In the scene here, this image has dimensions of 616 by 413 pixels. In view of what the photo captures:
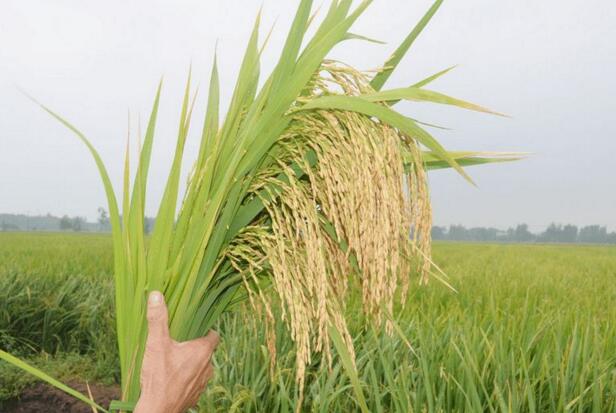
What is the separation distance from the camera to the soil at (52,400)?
4.30 metres

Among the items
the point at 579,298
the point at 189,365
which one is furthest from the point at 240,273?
the point at 579,298

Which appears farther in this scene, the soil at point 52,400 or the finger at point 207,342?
the soil at point 52,400

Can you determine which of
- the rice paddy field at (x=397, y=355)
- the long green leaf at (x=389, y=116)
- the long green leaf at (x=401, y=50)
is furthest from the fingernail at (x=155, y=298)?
the long green leaf at (x=401, y=50)

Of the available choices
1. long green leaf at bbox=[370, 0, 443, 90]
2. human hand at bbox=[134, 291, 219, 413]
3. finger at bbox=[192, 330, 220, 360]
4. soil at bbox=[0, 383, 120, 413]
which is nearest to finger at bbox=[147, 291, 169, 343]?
human hand at bbox=[134, 291, 219, 413]

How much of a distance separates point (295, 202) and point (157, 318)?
2.01 feet

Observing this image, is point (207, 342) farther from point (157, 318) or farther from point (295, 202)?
point (295, 202)

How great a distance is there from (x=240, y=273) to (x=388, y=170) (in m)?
0.61

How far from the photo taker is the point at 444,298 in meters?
5.73

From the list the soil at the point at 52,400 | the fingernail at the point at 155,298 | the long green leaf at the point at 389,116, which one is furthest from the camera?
the soil at the point at 52,400

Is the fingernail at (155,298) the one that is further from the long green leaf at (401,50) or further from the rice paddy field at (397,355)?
the long green leaf at (401,50)

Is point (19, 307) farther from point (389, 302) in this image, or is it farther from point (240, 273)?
point (389, 302)

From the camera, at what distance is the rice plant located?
1.62m

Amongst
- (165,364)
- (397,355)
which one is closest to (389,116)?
(165,364)

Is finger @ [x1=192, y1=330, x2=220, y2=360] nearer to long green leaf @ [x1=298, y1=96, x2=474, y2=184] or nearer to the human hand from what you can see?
the human hand
